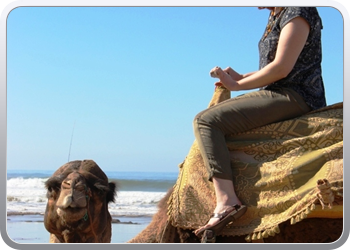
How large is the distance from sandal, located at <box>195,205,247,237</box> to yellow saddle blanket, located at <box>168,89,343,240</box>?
0.08 meters

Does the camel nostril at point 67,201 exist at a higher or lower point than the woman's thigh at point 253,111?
lower

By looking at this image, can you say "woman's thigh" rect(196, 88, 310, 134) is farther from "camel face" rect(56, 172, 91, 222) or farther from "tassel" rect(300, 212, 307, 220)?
"camel face" rect(56, 172, 91, 222)

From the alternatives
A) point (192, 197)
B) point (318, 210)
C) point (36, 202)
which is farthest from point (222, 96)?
point (36, 202)

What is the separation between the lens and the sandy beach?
8.10 m

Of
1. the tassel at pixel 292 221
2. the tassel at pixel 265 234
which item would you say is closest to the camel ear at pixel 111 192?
the tassel at pixel 265 234

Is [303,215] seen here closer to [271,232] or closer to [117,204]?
[271,232]

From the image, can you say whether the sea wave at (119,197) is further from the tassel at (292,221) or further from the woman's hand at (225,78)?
the tassel at (292,221)

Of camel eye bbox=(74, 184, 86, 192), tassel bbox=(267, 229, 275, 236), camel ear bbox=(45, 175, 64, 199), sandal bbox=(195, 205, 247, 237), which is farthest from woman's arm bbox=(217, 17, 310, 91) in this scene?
camel ear bbox=(45, 175, 64, 199)

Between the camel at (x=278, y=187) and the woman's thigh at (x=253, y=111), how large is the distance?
0.06m

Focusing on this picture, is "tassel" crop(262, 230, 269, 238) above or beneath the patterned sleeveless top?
beneath

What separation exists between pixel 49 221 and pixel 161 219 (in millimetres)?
1099

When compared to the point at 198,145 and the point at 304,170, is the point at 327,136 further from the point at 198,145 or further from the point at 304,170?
the point at 198,145

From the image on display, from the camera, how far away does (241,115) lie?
402cm

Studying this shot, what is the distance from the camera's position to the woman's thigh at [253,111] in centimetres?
401
